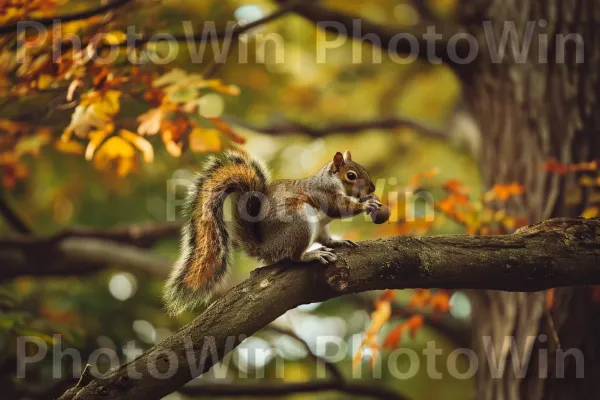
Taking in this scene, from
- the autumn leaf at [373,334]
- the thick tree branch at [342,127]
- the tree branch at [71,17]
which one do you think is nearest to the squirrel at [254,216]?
the autumn leaf at [373,334]

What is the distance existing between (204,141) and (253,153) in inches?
38.0

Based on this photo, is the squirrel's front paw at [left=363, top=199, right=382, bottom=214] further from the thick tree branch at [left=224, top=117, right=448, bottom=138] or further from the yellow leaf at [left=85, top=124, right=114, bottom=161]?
the thick tree branch at [left=224, top=117, right=448, bottom=138]

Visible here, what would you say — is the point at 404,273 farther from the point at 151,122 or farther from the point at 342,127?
the point at 342,127

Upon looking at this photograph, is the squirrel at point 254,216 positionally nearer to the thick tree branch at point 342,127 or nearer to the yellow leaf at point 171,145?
the yellow leaf at point 171,145

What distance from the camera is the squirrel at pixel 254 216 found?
2.35 meters

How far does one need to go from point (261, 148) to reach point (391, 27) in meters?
2.78

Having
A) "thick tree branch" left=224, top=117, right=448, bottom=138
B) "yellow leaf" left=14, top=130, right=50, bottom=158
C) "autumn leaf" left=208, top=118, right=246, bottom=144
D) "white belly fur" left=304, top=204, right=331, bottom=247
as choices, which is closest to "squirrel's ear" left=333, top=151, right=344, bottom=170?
"white belly fur" left=304, top=204, right=331, bottom=247

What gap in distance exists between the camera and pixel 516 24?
3.48 meters

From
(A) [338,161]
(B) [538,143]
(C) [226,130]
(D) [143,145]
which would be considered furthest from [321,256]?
(B) [538,143]

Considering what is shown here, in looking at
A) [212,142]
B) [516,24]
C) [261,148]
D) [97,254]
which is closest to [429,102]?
[261,148]

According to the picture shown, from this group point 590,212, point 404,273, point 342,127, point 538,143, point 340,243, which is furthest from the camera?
point 342,127

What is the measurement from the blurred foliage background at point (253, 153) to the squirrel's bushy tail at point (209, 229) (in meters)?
0.48

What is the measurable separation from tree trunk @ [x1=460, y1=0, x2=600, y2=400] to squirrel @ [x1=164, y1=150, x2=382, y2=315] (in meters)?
0.96

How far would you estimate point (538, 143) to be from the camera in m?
3.38
